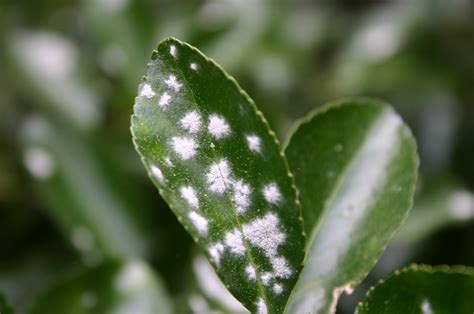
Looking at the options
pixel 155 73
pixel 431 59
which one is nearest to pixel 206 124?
pixel 155 73

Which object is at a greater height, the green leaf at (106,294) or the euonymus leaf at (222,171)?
the euonymus leaf at (222,171)

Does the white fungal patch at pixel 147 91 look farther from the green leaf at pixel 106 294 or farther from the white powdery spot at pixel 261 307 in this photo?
the green leaf at pixel 106 294

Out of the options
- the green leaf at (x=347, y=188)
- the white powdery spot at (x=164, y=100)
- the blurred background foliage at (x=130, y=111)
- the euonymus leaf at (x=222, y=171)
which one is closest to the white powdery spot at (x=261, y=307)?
the euonymus leaf at (x=222, y=171)

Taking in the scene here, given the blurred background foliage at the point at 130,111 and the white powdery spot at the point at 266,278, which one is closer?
the white powdery spot at the point at 266,278

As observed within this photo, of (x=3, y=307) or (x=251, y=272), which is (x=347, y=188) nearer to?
(x=251, y=272)

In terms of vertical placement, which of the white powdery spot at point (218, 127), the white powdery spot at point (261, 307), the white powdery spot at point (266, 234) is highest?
the white powdery spot at point (218, 127)

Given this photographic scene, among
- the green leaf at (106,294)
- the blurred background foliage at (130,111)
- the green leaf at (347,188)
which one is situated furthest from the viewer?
the blurred background foliage at (130,111)

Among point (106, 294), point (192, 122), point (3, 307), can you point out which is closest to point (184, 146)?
point (192, 122)

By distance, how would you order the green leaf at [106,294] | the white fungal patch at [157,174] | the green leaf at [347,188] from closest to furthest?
the white fungal patch at [157,174], the green leaf at [347,188], the green leaf at [106,294]
